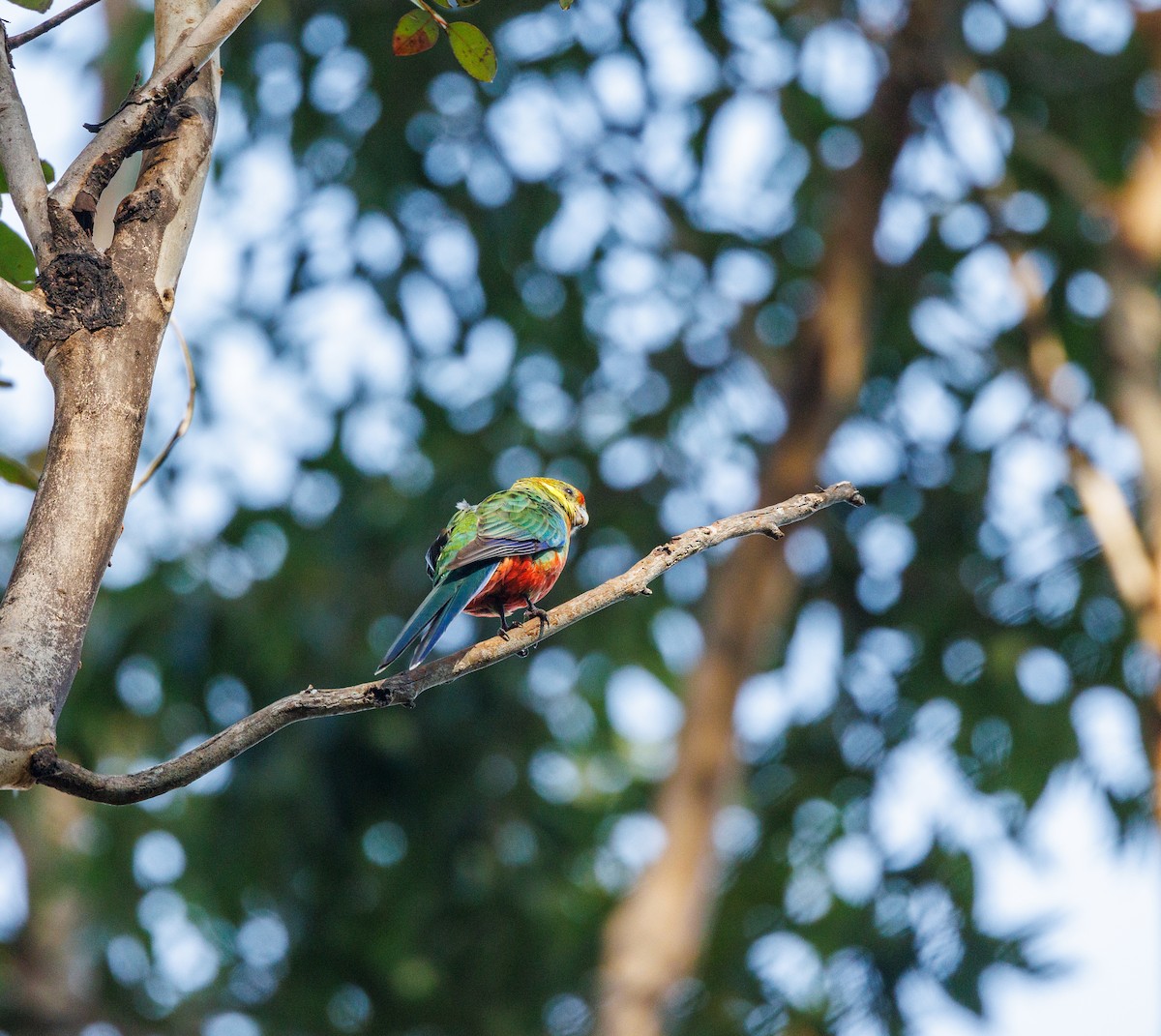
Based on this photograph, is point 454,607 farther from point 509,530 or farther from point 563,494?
point 563,494

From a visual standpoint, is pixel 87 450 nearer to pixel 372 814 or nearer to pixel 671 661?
pixel 372 814

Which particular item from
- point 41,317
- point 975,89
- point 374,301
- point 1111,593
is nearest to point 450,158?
point 374,301

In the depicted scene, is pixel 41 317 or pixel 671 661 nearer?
pixel 41 317

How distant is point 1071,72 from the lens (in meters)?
8.77

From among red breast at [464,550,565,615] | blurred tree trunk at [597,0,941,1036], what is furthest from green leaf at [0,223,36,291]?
blurred tree trunk at [597,0,941,1036]

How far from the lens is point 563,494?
4809mm

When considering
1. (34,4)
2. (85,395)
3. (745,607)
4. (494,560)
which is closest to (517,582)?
(494,560)

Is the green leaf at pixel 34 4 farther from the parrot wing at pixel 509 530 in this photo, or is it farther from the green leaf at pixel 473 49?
the parrot wing at pixel 509 530

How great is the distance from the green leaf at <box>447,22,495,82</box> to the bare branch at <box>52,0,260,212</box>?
53 cm

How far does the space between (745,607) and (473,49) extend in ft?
18.9

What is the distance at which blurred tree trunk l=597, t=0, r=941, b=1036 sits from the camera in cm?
714

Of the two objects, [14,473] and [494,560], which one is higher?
[14,473]

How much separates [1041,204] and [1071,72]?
2.94 feet

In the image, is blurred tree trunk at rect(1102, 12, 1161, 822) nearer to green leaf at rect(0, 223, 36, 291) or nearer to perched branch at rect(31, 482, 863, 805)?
perched branch at rect(31, 482, 863, 805)
